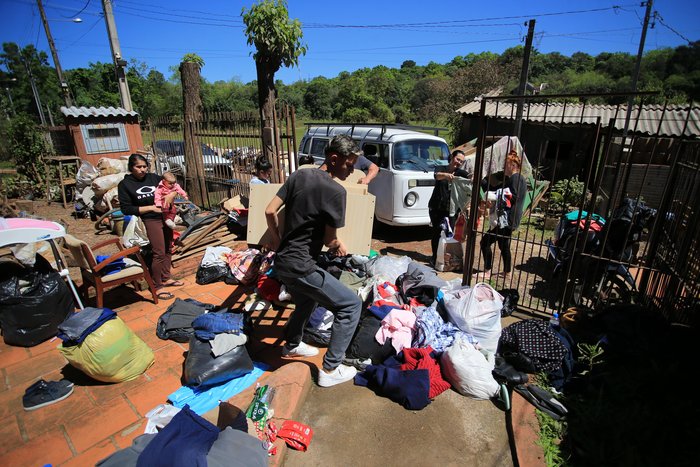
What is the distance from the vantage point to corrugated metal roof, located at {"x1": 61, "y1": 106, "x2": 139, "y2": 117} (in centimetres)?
962

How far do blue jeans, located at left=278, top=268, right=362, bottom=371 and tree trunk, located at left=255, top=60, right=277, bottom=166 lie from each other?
3956 millimetres

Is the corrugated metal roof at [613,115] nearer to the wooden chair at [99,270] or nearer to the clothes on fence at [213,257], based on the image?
the clothes on fence at [213,257]

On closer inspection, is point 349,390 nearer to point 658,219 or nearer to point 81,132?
point 658,219

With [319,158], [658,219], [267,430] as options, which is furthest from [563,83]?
[267,430]

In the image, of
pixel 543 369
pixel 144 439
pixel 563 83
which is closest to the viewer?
pixel 144 439

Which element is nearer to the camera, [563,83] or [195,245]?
[195,245]

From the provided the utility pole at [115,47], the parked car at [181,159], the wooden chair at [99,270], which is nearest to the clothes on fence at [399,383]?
the wooden chair at [99,270]

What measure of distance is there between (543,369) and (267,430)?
2.28 metres

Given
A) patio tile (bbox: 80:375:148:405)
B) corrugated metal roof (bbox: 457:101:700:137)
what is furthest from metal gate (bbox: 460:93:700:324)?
corrugated metal roof (bbox: 457:101:700:137)

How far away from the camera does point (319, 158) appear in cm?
834

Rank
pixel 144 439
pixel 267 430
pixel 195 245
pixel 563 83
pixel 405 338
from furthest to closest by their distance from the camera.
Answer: pixel 563 83 < pixel 195 245 < pixel 405 338 < pixel 267 430 < pixel 144 439

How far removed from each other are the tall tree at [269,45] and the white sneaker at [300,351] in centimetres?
408

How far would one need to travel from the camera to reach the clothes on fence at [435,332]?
3.24m

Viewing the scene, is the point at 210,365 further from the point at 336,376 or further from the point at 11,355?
the point at 11,355
